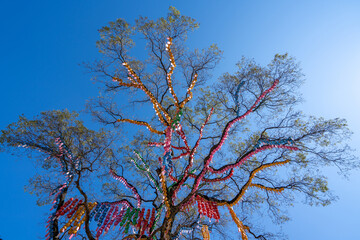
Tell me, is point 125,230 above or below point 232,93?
below

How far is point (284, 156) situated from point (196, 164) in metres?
4.15

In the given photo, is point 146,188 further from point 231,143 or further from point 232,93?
point 232,93

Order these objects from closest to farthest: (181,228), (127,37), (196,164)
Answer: (181,228), (127,37), (196,164)

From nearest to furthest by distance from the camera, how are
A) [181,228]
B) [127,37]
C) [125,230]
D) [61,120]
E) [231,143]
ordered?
1. [125,230]
2. [181,228]
3. [61,120]
4. [127,37]
5. [231,143]

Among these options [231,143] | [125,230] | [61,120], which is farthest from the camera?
[231,143]

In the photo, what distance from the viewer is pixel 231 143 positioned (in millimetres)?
9234

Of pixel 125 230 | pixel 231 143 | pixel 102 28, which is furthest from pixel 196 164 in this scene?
pixel 102 28

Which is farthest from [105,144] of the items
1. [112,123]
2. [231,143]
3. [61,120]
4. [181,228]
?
[231,143]

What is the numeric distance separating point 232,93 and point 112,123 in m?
4.87

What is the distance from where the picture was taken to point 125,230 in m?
5.99

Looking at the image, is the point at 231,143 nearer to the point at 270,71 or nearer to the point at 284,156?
the point at 284,156

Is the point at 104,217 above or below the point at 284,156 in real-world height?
below

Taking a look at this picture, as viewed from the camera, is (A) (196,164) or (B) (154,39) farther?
(A) (196,164)

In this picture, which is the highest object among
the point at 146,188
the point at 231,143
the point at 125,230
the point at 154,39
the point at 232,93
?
the point at 154,39
